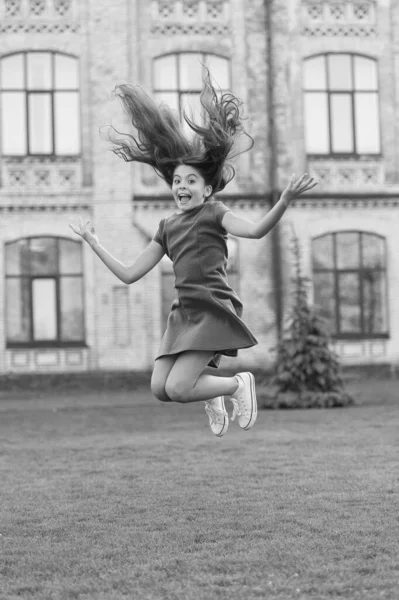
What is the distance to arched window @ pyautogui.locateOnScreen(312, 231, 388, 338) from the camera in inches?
1003

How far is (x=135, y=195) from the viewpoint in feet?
81.6

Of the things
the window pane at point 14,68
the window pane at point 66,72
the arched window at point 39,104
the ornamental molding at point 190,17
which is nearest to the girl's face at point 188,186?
the arched window at point 39,104

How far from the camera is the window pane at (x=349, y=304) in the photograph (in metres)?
25.7

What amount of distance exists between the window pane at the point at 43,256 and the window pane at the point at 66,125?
2.39 m

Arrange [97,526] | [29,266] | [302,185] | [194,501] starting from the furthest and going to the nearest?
[29,266] < [194,501] < [97,526] < [302,185]

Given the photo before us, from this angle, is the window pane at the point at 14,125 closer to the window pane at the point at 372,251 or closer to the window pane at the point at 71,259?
the window pane at the point at 71,259

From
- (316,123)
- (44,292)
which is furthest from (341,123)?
(44,292)

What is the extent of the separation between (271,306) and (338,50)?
7.05m

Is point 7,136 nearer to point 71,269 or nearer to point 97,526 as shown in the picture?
point 71,269

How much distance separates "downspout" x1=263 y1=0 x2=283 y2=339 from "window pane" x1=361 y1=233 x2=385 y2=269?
7.70 feet

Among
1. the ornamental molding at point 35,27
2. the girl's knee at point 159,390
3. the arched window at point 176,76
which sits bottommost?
the girl's knee at point 159,390

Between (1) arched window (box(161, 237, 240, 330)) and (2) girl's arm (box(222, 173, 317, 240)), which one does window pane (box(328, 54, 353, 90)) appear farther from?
(2) girl's arm (box(222, 173, 317, 240))

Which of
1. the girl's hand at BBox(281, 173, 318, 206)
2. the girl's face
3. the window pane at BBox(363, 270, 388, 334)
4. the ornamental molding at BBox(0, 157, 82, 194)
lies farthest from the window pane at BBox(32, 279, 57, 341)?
the girl's hand at BBox(281, 173, 318, 206)

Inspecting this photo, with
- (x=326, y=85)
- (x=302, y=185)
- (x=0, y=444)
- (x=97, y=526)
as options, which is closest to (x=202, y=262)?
(x=302, y=185)
